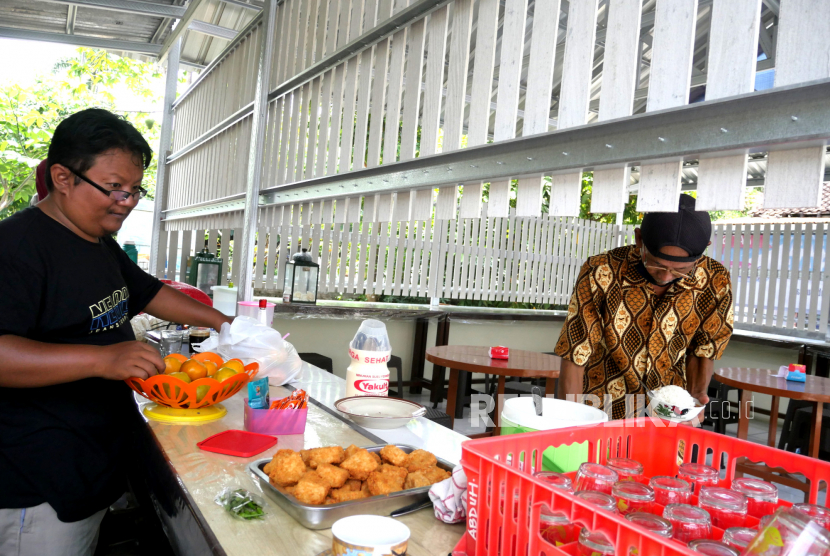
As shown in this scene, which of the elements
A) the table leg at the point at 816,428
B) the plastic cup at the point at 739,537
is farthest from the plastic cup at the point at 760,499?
the table leg at the point at 816,428

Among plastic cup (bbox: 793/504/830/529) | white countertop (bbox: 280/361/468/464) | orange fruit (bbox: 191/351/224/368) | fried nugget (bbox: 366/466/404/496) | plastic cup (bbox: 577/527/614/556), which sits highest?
plastic cup (bbox: 793/504/830/529)

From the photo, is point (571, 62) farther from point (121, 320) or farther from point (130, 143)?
point (121, 320)

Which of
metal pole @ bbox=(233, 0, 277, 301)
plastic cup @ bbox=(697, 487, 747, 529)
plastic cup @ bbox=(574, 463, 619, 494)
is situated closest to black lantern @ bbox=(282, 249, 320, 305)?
metal pole @ bbox=(233, 0, 277, 301)

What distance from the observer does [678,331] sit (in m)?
2.05

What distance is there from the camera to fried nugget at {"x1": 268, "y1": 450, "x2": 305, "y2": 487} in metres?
1.16

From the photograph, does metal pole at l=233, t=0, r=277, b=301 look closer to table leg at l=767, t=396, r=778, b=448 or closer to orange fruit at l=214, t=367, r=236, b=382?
orange fruit at l=214, t=367, r=236, b=382

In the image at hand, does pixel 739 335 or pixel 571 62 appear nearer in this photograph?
pixel 571 62

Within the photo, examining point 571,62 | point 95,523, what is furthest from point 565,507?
point 95,523

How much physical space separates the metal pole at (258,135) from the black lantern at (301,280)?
43.8 inches

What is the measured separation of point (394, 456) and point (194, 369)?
85 centimetres

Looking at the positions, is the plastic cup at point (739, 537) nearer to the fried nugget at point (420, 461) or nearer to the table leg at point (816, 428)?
the fried nugget at point (420, 461)

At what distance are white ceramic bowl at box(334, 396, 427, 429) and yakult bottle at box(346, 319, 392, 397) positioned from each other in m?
0.05

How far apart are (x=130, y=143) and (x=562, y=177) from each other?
1.29 m

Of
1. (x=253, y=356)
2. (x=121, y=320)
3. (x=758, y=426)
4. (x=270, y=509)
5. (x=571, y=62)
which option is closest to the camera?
(x=270, y=509)
